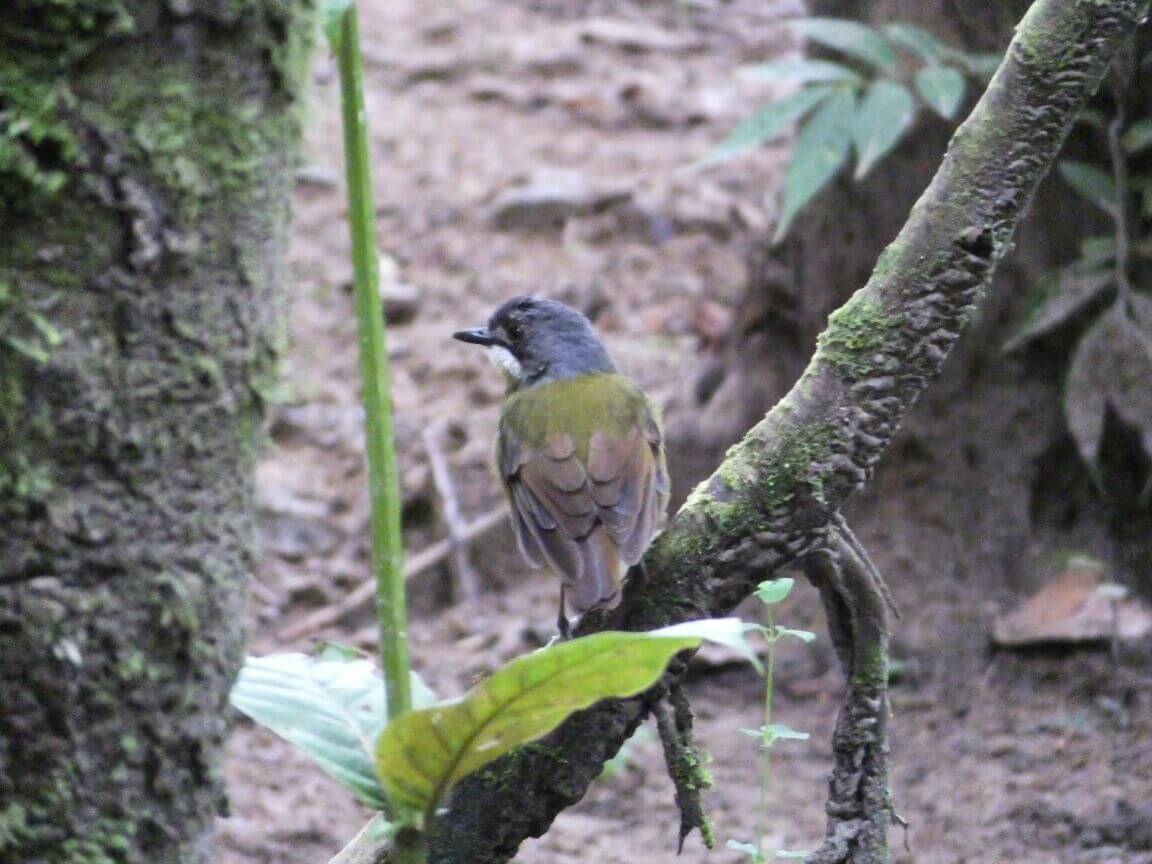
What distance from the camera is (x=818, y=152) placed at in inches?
193

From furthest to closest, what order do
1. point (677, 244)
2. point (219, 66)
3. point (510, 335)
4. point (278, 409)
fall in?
1. point (677, 244)
2. point (278, 409)
3. point (510, 335)
4. point (219, 66)

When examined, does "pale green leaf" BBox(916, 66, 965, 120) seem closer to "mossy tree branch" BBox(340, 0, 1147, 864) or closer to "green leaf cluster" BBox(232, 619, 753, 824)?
"mossy tree branch" BBox(340, 0, 1147, 864)

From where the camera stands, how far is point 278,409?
646 centimetres

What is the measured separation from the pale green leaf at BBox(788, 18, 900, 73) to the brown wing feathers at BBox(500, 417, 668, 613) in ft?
6.47

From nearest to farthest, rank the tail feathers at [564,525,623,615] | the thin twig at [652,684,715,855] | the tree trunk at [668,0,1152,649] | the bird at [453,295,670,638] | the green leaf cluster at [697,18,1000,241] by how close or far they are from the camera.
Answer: the thin twig at [652,684,715,855], the tail feathers at [564,525,623,615], the bird at [453,295,670,638], the green leaf cluster at [697,18,1000,241], the tree trunk at [668,0,1152,649]

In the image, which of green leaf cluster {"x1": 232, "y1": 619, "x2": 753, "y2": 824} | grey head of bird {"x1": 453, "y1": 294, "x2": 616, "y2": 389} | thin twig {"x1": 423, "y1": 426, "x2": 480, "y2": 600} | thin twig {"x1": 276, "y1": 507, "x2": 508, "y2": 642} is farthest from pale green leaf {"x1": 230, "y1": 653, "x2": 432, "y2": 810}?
thin twig {"x1": 423, "y1": 426, "x2": 480, "y2": 600}

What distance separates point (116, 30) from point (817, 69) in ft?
8.42

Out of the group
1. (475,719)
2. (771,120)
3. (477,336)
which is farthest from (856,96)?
(475,719)

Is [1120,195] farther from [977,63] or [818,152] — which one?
[818,152]

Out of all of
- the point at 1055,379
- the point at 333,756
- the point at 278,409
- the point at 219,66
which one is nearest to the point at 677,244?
the point at 278,409

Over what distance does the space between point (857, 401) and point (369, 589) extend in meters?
3.70

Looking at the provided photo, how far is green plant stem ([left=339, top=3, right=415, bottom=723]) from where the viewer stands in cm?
139

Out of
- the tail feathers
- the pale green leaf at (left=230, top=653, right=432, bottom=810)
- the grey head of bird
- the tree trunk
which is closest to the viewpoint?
the pale green leaf at (left=230, top=653, right=432, bottom=810)

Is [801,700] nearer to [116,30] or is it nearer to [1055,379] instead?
[1055,379]
